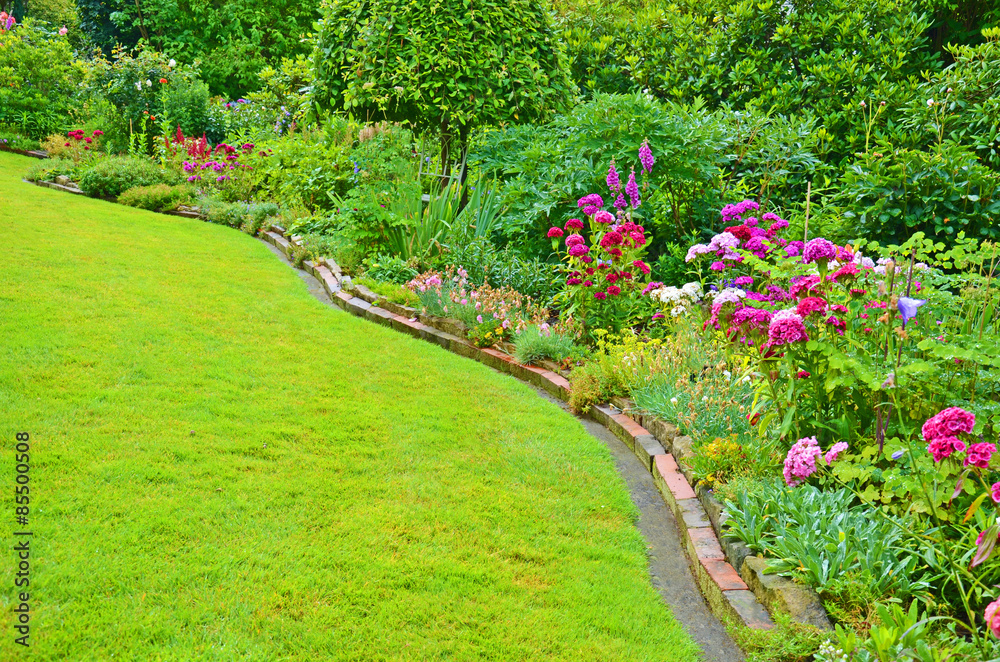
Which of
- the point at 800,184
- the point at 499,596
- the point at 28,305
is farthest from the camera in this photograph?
the point at 800,184

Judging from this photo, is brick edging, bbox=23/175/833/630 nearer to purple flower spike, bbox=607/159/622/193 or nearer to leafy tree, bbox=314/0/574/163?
purple flower spike, bbox=607/159/622/193

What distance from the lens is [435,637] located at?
2451 millimetres

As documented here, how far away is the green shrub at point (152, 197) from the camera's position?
1021cm

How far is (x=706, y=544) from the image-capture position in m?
3.03

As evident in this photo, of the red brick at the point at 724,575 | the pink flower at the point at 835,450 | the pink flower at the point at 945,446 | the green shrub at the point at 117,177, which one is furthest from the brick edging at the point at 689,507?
the green shrub at the point at 117,177

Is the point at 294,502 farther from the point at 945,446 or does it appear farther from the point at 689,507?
the point at 945,446

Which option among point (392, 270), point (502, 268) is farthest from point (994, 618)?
point (392, 270)

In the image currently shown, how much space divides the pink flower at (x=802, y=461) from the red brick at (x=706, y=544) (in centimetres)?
45

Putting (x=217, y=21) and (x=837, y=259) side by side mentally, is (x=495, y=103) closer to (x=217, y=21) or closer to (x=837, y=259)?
(x=837, y=259)

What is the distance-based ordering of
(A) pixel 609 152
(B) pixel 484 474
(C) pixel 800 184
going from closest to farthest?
(B) pixel 484 474
(A) pixel 609 152
(C) pixel 800 184

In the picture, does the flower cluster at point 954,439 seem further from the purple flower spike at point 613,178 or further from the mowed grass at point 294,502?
the purple flower spike at point 613,178

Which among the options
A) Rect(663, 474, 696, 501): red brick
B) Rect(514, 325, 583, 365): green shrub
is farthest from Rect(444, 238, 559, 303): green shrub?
Rect(663, 474, 696, 501): red brick

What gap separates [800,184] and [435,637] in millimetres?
5539

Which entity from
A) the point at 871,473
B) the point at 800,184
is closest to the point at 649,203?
the point at 800,184
